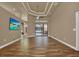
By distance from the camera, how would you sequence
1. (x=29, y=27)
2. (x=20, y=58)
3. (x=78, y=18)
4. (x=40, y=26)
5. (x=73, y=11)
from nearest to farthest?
(x=20, y=58), (x=78, y=18), (x=73, y=11), (x=29, y=27), (x=40, y=26)

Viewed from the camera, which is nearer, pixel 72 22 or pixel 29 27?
pixel 72 22

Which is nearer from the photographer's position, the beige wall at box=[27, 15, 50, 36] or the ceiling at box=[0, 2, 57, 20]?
the ceiling at box=[0, 2, 57, 20]

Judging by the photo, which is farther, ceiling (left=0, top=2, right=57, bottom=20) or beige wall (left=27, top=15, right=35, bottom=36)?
beige wall (left=27, top=15, right=35, bottom=36)

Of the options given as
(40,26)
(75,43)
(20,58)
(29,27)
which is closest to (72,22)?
(75,43)

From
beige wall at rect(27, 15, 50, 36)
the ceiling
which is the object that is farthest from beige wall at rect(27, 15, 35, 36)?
the ceiling

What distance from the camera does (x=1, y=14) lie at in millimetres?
7023

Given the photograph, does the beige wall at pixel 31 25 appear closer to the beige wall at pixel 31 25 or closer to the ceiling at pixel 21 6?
the beige wall at pixel 31 25

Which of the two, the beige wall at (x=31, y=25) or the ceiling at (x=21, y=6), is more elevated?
the ceiling at (x=21, y=6)

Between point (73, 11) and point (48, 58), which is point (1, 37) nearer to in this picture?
point (48, 58)

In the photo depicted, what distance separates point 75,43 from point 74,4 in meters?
1.93

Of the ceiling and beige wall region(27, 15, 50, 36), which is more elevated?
the ceiling

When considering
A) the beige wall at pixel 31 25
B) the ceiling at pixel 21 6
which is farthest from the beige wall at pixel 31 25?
the ceiling at pixel 21 6

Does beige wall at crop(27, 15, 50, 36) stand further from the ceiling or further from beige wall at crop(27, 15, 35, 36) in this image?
the ceiling

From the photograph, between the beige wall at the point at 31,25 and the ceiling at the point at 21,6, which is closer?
the ceiling at the point at 21,6
